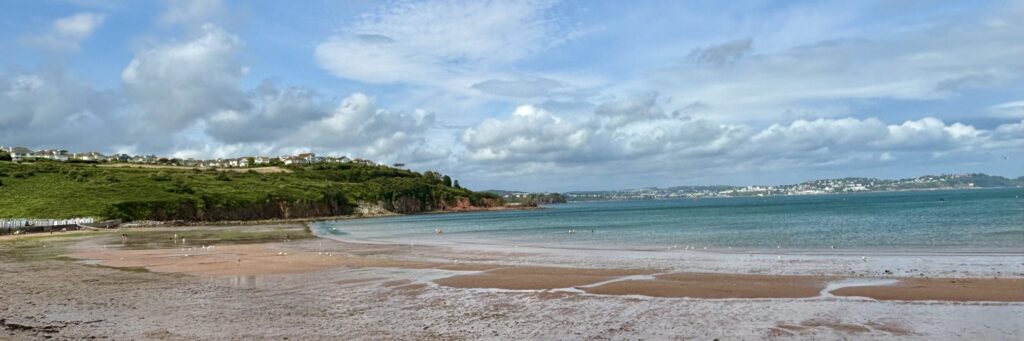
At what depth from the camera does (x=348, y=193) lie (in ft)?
519

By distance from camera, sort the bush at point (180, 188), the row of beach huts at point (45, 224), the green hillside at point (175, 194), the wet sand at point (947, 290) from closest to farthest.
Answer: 1. the wet sand at point (947, 290)
2. the row of beach huts at point (45, 224)
3. the green hillside at point (175, 194)
4. the bush at point (180, 188)

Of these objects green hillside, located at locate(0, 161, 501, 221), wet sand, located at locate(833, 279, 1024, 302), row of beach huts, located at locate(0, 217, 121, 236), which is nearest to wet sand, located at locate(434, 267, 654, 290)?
wet sand, located at locate(833, 279, 1024, 302)

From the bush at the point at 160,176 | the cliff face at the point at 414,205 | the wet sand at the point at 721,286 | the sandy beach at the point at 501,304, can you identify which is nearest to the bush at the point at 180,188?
the bush at the point at 160,176

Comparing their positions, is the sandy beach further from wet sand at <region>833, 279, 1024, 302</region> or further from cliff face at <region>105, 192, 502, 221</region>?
cliff face at <region>105, 192, 502, 221</region>

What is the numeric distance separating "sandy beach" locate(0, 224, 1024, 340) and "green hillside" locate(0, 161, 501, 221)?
245 feet

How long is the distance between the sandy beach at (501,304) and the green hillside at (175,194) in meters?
74.7

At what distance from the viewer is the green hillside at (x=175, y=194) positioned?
292ft

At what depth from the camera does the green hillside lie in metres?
88.9

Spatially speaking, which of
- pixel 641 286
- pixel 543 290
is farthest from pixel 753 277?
pixel 543 290

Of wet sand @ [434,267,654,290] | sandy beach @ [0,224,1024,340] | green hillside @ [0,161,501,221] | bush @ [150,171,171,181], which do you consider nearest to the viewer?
sandy beach @ [0,224,1024,340]

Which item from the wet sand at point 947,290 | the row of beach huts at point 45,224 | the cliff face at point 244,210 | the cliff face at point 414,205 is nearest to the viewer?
the wet sand at point 947,290

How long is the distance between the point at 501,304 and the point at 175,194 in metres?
107

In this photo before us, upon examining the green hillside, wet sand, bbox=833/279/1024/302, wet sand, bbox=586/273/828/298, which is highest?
the green hillside

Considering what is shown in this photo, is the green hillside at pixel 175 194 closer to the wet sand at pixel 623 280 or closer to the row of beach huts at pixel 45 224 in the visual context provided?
the row of beach huts at pixel 45 224
